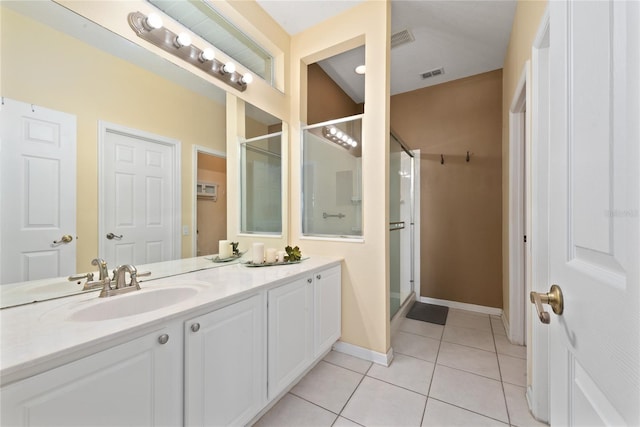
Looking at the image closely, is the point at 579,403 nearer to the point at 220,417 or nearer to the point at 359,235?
the point at 220,417

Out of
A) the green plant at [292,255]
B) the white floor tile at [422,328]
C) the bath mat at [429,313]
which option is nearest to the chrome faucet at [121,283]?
the green plant at [292,255]

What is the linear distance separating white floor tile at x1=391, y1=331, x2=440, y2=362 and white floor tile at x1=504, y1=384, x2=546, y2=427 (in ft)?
1.62

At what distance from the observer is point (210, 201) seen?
5.52 feet

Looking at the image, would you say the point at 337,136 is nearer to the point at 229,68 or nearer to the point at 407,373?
the point at 229,68

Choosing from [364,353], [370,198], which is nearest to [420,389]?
[364,353]

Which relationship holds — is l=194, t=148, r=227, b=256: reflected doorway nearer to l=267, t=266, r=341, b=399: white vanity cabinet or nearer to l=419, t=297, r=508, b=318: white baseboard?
l=267, t=266, r=341, b=399: white vanity cabinet

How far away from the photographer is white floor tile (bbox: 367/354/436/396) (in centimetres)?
170

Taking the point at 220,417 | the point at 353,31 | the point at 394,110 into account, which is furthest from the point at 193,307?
the point at 394,110

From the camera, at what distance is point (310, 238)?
2.26m

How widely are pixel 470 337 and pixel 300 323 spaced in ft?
5.79

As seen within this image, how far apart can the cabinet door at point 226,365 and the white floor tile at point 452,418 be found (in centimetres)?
Result: 96

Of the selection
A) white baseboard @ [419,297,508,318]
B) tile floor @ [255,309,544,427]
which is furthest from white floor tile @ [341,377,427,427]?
white baseboard @ [419,297,508,318]

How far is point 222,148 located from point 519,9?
2444mm

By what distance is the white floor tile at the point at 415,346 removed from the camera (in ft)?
6.79
